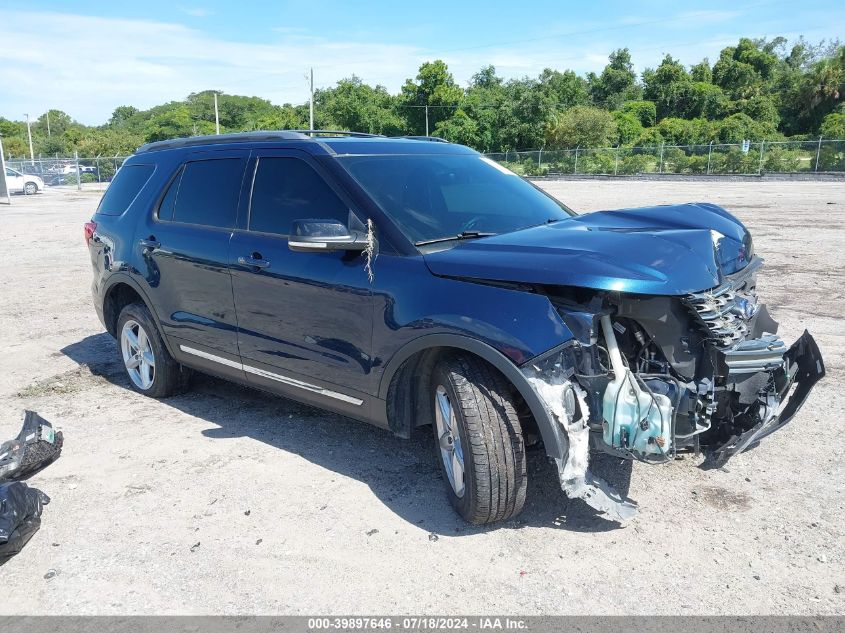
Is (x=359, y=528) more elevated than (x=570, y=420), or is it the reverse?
(x=570, y=420)

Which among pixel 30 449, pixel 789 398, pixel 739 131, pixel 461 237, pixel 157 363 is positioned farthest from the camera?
pixel 739 131

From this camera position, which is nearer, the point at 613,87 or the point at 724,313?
the point at 724,313

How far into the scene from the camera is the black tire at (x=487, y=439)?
3279 mm

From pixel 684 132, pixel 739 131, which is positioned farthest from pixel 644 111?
pixel 739 131

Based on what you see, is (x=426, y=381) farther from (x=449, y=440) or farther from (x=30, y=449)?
(x=30, y=449)

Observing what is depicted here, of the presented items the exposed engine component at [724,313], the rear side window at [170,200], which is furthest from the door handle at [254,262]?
the exposed engine component at [724,313]

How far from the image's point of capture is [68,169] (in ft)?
163

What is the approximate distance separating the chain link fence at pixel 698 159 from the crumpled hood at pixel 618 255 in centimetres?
3801

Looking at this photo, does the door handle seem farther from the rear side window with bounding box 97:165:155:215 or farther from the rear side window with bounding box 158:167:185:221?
the rear side window with bounding box 97:165:155:215

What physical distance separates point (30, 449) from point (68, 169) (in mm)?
52116

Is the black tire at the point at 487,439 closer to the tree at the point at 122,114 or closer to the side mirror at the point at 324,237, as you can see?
the side mirror at the point at 324,237

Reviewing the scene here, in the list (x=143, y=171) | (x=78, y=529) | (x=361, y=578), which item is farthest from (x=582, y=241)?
(x=143, y=171)

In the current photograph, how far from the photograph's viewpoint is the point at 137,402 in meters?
5.48

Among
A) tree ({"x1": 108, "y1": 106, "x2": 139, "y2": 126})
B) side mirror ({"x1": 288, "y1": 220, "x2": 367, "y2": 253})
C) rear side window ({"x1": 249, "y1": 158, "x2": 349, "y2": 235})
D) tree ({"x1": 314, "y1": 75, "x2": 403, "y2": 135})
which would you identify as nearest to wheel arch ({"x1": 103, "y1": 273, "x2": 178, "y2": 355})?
rear side window ({"x1": 249, "y1": 158, "x2": 349, "y2": 235})
